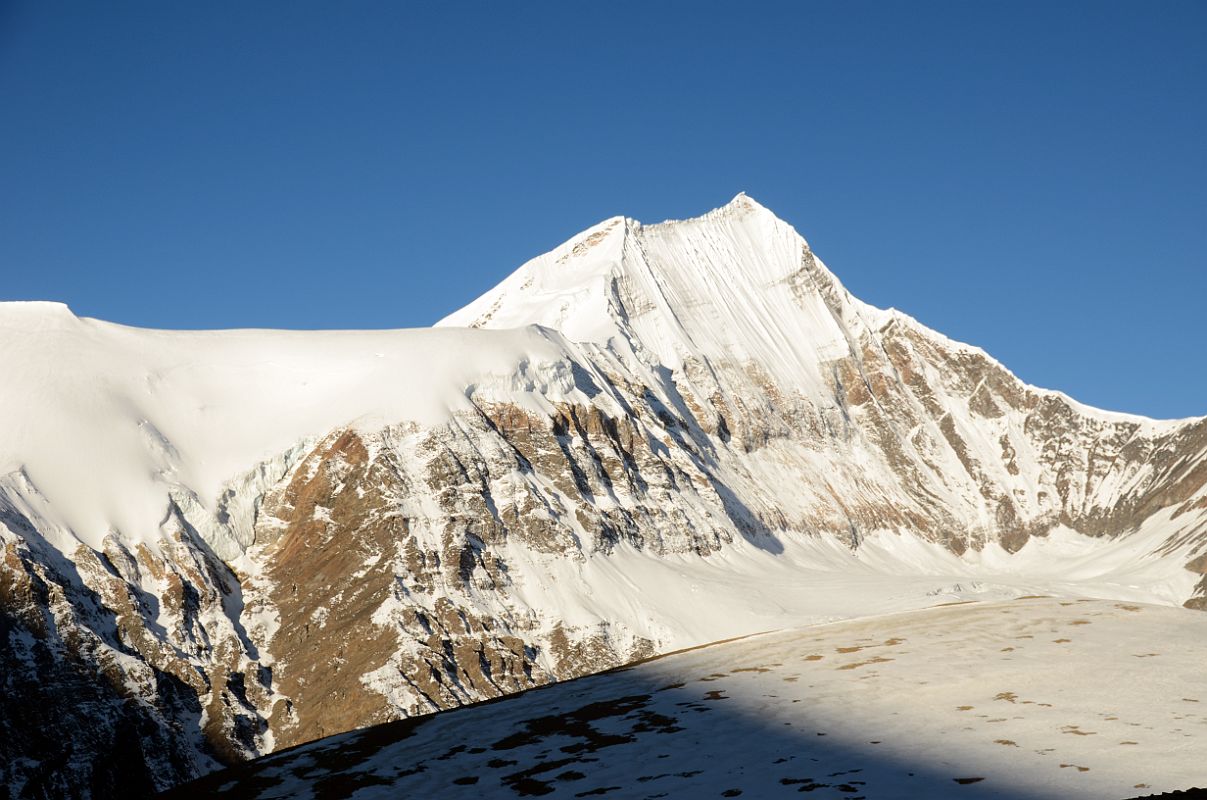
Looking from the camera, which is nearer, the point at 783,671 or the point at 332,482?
the point at 783,671

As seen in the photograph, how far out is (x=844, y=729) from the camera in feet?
89.1

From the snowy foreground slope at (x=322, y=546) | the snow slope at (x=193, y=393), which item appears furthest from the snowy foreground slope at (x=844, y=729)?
the snow slope at (x=193, y=393)

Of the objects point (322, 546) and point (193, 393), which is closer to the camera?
point (322, 546)

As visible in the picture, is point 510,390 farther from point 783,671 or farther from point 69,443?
point 783,671

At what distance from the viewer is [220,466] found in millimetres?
140000

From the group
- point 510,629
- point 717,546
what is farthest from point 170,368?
point 717,546

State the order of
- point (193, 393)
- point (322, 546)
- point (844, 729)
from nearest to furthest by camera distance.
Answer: point (844, 729)
point (322, 546)
point (193, 393)

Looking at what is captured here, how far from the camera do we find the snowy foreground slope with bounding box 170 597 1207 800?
23.1 metres

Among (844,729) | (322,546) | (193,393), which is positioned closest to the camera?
(844,729)

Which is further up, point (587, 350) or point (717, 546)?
point (587, 350)

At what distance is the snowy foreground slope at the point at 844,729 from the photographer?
23062 millimetres

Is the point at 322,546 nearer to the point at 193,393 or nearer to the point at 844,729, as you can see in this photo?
the point at 193,393

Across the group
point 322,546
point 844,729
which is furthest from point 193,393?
point 844,729

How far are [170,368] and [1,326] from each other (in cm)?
1945
